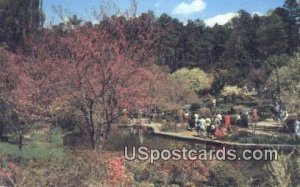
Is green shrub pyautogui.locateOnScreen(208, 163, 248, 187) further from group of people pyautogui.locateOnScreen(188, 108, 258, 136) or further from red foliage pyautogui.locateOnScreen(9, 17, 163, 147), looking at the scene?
group of people pyautogui.locateOnScreen(188, 108, 258, 136)

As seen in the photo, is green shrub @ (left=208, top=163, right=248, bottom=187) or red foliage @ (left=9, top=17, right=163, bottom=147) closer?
green shrub @ (left=208, top=163, right=248, bottom=187)

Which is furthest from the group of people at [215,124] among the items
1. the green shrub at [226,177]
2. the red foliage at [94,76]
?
the green shrub at [226,177]

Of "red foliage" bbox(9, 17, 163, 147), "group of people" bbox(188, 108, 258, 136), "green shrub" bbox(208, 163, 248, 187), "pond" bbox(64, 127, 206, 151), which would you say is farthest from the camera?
"group of people" bbox(188, 108, 258, 136)

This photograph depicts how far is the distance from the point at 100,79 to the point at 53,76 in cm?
253

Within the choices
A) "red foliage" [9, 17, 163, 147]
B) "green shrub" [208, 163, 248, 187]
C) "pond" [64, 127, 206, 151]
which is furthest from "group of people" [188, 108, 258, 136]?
"green shrub" [208, 163, 248, 187]

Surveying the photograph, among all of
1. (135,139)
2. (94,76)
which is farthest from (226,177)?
(135,139)

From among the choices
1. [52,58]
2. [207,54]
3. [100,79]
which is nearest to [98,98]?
[100,79]

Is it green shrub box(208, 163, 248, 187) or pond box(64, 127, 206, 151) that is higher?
pond box(64, 127, 206, 151)

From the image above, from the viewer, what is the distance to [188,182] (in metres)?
11.5

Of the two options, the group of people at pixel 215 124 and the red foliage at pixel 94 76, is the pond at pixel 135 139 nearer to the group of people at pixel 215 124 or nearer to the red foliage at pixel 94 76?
the group of people at pixel 215 124

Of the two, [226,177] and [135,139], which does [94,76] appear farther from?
[135,139]

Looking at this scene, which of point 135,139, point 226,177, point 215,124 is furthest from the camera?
point 215,124

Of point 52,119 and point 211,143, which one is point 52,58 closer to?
point 52,119

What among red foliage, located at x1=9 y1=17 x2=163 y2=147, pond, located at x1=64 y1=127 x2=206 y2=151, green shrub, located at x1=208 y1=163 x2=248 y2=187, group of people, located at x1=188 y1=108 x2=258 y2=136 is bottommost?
green shrub, located at x1=208 y1=163 x2=248 y2=187
